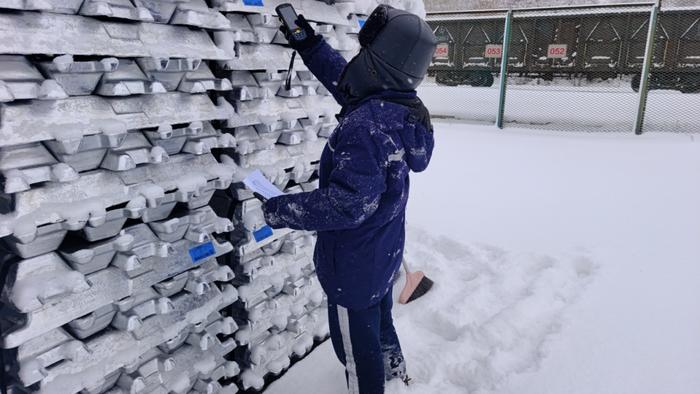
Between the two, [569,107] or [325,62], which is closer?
[325,62]

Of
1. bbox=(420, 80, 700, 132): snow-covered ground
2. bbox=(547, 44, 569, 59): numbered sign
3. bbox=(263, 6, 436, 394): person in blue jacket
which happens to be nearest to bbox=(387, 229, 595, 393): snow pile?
bbox=(263, 6, 436, 394): person in blue jacket

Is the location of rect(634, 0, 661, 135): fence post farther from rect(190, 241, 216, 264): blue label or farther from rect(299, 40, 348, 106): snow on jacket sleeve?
rect(190, 241, 216, 264): blue label

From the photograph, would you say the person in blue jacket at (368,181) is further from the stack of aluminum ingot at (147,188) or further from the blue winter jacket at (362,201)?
the stack of aluminum ingot at (147,188)

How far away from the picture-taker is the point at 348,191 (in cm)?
173

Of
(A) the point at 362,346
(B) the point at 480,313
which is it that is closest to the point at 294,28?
(A) the point at 362,346

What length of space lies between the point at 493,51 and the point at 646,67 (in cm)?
607

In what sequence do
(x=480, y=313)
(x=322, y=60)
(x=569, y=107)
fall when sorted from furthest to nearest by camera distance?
(x=569, y=107) < (x=480, y=313) < (x=322, y=60)

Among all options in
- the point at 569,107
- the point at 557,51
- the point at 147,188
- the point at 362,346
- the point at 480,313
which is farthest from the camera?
the point at 557,51

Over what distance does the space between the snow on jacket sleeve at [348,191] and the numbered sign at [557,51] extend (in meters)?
13.2

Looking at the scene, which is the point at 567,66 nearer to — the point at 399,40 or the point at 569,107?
the point at 569,107

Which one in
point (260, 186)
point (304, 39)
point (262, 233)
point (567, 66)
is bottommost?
point (262, 233)

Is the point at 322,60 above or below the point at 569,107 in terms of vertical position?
above

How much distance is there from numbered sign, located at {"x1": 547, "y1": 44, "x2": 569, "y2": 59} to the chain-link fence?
0.08ft

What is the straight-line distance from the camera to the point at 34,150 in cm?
142
